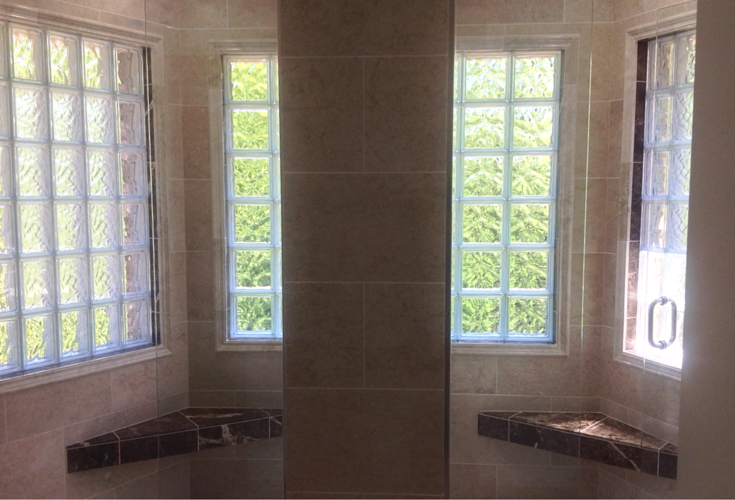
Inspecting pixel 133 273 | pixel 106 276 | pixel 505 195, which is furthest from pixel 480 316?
pixel 106 276

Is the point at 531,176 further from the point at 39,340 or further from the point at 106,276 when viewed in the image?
the point at 39,340

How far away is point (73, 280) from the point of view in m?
2.18

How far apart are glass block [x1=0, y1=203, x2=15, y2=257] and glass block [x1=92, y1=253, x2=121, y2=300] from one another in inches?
11.3

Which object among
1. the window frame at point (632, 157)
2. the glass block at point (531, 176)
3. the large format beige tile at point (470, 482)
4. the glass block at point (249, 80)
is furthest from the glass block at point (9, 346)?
the window frame at point (632, 157)

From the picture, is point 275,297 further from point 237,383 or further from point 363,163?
point 363,163

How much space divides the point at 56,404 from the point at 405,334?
146cm

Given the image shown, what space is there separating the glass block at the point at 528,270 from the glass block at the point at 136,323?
4.68 ft

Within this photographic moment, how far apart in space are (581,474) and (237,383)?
1076mm

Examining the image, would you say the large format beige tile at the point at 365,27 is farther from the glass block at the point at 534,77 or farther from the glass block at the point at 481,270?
the glass block at the point at 481,270

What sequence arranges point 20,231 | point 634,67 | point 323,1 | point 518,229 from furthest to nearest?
point 20,231
point 634,67
point 518,229
point 323,1

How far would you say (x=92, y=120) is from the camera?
2.16 m

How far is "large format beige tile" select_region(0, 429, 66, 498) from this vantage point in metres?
1.96

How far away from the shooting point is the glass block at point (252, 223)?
61.4 inches

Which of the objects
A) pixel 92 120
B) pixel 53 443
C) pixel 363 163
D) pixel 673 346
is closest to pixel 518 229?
pixel 363 163
